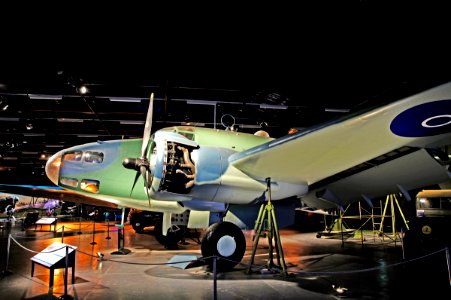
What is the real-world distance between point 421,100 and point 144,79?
25.2 ft

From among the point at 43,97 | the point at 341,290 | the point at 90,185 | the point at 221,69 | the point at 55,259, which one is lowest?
the point at 341,290

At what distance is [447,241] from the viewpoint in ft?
29.3

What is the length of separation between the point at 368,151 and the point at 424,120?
1038mm

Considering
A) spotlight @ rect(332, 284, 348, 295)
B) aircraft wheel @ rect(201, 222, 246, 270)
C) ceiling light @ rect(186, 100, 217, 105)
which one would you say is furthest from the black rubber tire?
spotlight @ rect(332, 284, 348, 295)

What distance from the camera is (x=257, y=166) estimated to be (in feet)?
19.3

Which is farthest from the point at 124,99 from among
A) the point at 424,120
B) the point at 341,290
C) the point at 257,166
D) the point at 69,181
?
the point at 424,120

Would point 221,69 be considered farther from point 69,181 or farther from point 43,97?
point 43,97

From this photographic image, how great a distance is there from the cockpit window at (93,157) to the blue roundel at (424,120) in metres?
6.52

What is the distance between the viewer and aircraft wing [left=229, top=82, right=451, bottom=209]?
4262mm

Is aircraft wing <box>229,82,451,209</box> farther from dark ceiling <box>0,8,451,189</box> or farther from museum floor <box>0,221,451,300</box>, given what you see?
museum floor <box>0,221,451,300</box>

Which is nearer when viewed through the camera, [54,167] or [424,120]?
[424,120]

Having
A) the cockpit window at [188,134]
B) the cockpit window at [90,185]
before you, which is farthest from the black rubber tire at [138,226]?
the cockpit window at [188,134]

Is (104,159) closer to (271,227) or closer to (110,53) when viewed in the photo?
(110,53)

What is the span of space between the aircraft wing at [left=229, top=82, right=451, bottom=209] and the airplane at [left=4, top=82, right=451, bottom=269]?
0.02 metres
